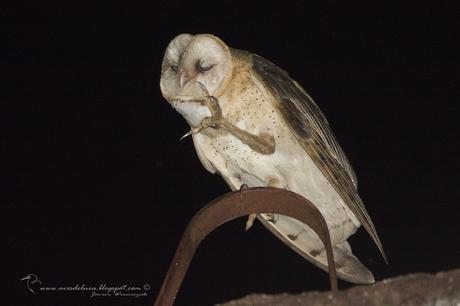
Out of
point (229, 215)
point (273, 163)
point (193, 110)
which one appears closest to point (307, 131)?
point (273, 163)

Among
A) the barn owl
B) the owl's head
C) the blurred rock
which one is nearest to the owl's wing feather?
the barn owl

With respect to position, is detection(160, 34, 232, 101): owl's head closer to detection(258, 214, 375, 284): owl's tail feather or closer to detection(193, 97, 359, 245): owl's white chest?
detection(193, 97, 359, 245): owl's white chest

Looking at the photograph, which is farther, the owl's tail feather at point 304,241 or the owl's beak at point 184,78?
the owl's tail feather at point 304,241

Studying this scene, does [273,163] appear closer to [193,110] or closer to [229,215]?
[193,110]

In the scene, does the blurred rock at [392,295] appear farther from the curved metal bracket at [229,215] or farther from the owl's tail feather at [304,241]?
the owl's tail feather at [304,241]

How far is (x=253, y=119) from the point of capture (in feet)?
5.02

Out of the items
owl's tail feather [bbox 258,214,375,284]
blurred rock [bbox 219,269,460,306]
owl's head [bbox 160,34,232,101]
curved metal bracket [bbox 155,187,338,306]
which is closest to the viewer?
curved metal bracket [bbox 155,187,338,306]

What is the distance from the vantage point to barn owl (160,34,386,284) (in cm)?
148

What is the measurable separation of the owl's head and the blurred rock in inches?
22.9

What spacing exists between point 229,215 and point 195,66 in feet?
1.68

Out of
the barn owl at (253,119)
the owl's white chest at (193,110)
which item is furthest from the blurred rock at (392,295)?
the owl's white chest at (193,110)

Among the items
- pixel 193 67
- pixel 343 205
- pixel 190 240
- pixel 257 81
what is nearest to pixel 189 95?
pixel 193 67

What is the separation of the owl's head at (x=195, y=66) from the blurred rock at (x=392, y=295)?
0.58 m

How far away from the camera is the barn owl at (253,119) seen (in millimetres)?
1479
